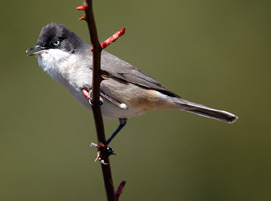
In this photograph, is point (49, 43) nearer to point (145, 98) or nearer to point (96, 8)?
point (145, 98)

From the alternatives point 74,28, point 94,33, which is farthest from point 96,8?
point 94,33

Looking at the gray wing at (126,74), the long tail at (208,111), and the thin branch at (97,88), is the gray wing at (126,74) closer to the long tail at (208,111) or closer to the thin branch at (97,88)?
the long tail at (208,111)

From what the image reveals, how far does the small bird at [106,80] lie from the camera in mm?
A: 3641

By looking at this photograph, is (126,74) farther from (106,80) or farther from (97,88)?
(97,88)

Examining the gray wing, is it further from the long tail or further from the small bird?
the long tail

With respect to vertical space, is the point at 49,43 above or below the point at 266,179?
above

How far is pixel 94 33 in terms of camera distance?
6.31ft

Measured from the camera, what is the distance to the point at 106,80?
3719 millimetres

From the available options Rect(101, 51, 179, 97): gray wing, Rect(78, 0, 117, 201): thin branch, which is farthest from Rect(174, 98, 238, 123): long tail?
Rect(78, 0, 117, 201): thin branch

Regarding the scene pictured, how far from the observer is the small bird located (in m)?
3.64

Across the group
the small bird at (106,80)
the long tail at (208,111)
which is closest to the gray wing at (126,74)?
the small bird at (106,80)

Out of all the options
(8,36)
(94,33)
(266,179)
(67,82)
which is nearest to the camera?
(94,33)

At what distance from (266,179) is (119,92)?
8.70 ft

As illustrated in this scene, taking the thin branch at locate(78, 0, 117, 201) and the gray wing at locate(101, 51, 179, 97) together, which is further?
the gray wing at locate(101, 51, 179, 97)
